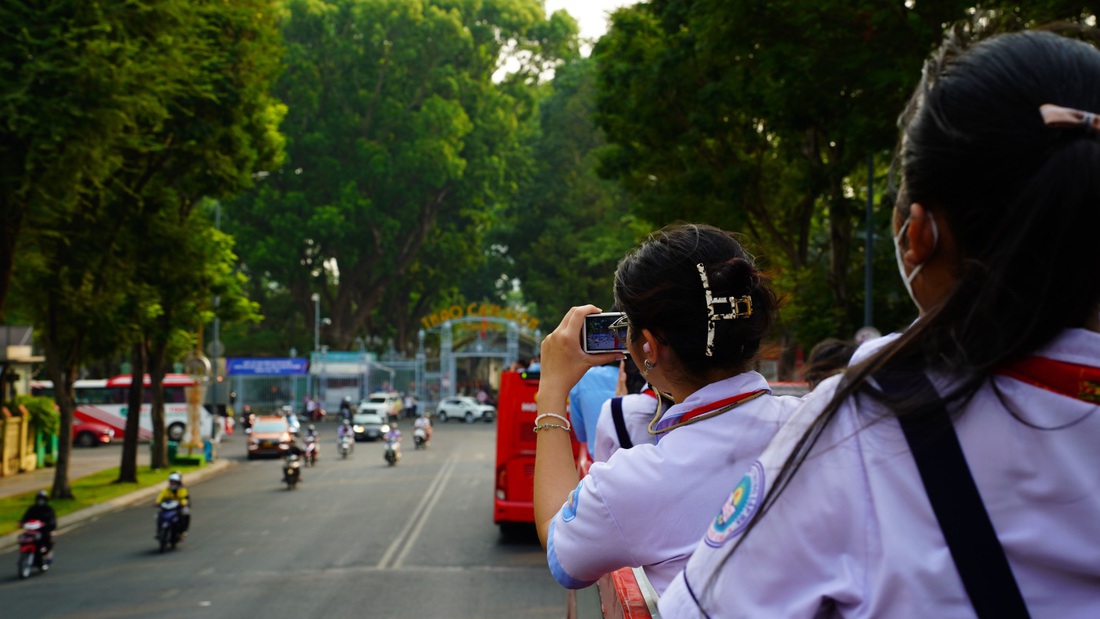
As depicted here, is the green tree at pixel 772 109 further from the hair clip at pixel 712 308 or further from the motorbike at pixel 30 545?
the motorbike at pixel 30 545

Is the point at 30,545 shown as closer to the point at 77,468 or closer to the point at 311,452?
the point at 311,452

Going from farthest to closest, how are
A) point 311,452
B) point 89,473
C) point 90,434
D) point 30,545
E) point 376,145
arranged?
point 376,145, point 90,434, point 311,452, point 89,473, point 30,545

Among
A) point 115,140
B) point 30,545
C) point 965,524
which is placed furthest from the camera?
point 115,140

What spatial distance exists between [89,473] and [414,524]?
15581 mm

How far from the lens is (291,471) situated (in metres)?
25.9

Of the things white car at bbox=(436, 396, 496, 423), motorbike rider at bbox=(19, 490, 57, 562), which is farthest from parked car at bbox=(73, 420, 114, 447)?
motorbike rider at bbox=(19, 490, 57, 562)

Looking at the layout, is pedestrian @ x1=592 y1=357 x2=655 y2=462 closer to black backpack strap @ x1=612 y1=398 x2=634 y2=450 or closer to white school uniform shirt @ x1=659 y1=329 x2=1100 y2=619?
black backpack strap @ x1=612 y1=398 x2=634 y2=450

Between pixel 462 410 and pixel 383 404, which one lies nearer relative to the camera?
pixel 383 404

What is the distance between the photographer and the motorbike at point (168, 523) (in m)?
16.1

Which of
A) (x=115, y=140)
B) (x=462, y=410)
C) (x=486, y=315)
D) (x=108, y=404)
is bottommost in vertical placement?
(x=462, y=410)

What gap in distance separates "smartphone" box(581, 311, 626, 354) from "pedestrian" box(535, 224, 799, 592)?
2 centimetres

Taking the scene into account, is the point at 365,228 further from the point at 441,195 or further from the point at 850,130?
the point at 850,130

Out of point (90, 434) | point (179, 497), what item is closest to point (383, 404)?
point (90, 434)

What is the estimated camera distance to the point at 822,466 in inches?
54.8
